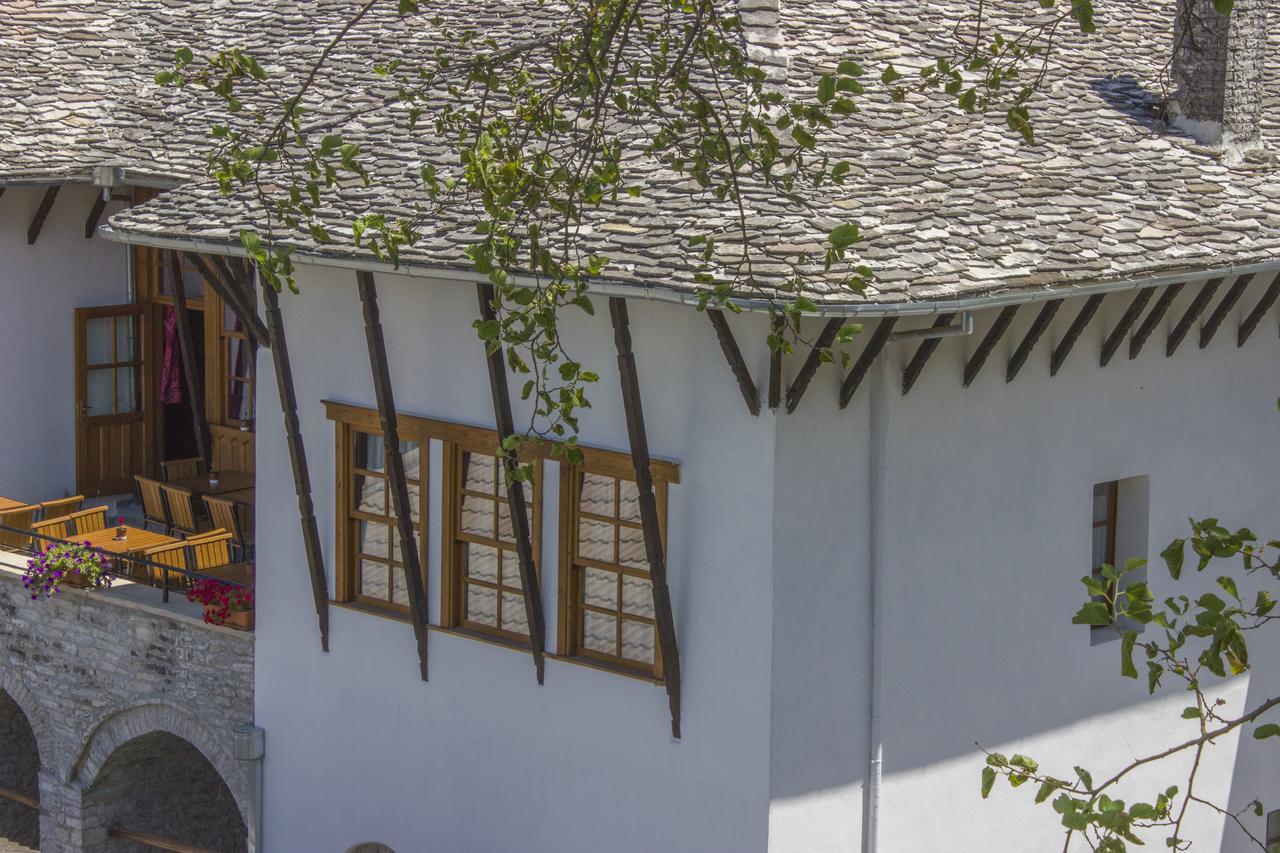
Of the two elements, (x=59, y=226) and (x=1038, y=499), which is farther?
(x=59, y=226)

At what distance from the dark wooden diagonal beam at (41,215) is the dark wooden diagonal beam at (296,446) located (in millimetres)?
4366

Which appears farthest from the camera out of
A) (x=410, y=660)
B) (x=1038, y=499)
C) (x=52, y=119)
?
(x=52, y=119)

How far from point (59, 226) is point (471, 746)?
6.82 m

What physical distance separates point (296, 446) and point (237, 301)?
1.01m

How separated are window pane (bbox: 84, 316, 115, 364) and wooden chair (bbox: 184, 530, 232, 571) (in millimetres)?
3031

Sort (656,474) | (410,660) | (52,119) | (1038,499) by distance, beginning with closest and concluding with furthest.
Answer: (656,474) < (1038,499) < (410,660) < (52,119)

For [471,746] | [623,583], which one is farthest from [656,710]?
[471,746]

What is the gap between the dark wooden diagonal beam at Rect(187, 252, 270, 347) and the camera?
11820mm

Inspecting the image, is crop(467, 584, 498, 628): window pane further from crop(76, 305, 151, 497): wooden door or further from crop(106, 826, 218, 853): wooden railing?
crop(76, 305, 151, 497): wooden door

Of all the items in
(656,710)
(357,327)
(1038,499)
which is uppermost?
(357,327)

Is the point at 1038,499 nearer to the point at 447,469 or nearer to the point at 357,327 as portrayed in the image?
the point at 447,469

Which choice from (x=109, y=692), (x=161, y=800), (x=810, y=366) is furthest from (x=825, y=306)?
(x=161, y=800)

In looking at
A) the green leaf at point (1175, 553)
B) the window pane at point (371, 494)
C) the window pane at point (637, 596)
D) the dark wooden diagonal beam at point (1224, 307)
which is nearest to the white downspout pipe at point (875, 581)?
the window pane at point (637, 596)

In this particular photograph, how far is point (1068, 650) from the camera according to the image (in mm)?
10906
